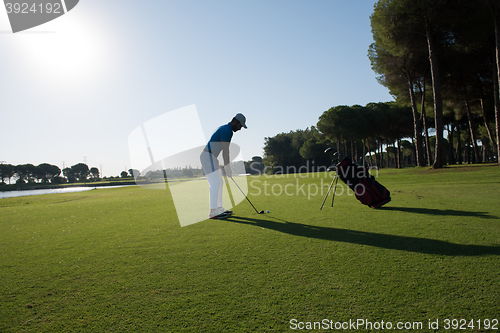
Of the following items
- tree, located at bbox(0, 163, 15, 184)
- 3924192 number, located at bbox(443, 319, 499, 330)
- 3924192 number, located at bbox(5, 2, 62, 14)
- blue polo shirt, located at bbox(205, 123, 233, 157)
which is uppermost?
tree, located at bbox(0, 163, 15, 184)

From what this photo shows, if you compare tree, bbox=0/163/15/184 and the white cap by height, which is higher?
tree, bbox=0/163/15/184

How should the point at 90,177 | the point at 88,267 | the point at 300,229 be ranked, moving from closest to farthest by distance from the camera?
the point at 88,267 → the point at 300,229 → the point at 90,177

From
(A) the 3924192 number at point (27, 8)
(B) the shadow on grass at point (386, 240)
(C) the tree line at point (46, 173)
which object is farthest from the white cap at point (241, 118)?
(C) the tree line at point (46, 173)

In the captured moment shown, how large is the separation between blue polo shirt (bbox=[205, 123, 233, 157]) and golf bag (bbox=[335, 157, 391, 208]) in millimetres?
2920

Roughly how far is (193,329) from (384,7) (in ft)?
81.3

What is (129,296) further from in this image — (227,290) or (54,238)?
(54,238)

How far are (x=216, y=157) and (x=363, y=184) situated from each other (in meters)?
3.76

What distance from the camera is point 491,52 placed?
20562mm

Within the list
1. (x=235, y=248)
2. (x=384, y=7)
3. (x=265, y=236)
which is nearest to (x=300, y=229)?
(x=265, y=236)

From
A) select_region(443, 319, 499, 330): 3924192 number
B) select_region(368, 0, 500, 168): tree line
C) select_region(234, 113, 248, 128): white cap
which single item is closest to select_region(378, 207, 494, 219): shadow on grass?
select_region(443, 319, 499, 330): 3924192 number

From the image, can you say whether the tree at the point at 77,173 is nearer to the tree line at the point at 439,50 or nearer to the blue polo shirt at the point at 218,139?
the tree line at the point at 439,50

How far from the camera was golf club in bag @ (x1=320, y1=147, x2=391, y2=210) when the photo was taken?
620 centimetres

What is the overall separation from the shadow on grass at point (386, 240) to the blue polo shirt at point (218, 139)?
2.44m

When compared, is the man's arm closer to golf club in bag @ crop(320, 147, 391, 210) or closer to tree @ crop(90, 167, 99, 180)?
golf club in bag @ crop(320, 147, 391, 210)
